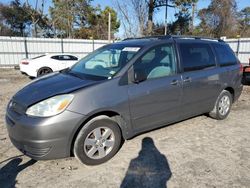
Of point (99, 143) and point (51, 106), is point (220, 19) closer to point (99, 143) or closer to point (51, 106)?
point (99, 143)

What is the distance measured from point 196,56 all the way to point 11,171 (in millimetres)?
3613

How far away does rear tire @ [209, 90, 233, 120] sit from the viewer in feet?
16.3

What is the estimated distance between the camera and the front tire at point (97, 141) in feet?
10.2

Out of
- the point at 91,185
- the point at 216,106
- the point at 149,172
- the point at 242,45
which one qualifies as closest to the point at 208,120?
the point at 216,106

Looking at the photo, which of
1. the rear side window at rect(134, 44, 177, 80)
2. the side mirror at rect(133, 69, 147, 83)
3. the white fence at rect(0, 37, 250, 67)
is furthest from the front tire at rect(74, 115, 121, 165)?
the white fence at rect(0, 37, 250, 67)

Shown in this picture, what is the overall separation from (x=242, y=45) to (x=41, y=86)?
58.4ft

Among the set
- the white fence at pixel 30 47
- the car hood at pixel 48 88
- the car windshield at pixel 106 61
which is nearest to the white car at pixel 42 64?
the white fence at pixel 30 47

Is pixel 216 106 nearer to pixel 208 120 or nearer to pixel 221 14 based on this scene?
pixel 208 120

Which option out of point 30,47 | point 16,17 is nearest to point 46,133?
point 30,47

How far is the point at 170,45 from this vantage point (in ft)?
13.3

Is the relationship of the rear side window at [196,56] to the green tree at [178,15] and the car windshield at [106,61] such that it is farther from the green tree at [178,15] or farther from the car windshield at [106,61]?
the green tree at [178,15]

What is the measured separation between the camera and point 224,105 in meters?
5.14

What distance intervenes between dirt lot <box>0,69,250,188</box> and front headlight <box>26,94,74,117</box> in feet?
2.75

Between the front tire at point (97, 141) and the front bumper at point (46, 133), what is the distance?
0.15m
